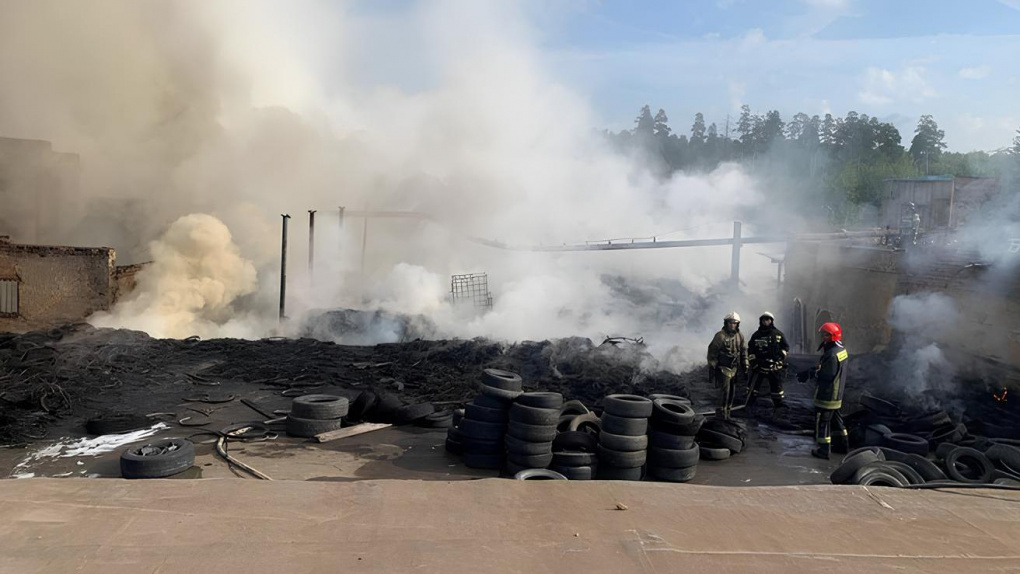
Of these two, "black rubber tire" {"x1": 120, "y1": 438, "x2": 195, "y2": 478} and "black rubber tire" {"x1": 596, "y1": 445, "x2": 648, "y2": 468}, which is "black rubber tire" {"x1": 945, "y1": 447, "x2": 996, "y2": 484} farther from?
"black rubber tire" {"x1": 120, "y1": 438, "x2": 195, "y2": 478}

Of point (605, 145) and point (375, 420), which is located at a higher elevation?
point (605, 145)

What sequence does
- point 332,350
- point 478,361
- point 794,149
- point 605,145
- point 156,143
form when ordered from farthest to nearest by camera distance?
point 794,149 → point 605,145 → point 156,143 → point 332,350 → point 478,361

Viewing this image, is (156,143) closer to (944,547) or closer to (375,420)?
(375,420)

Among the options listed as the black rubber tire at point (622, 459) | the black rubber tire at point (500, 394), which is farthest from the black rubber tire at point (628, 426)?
the black rubber tire at point (500, 394)

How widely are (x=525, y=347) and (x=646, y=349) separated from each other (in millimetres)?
2667

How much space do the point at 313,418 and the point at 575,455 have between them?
11.8ft

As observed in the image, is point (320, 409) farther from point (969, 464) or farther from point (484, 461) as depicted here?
point (969, 464)

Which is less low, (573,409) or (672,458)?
(573,409)

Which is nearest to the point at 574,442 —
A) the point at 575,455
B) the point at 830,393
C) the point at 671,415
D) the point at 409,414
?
the point at 575,455

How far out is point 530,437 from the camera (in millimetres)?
7078

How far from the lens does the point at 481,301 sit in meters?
23.5

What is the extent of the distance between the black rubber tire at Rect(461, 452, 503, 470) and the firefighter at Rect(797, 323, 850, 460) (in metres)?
4.08

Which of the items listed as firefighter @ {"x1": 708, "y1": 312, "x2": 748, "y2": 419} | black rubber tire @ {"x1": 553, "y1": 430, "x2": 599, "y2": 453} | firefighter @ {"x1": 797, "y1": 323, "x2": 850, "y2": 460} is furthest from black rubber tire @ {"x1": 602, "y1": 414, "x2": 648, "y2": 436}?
firefighter @ {"x1": 708, "y1": 312, "x2": 748, "y2": 419}

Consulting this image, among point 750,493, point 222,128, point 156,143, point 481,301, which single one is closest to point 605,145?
point 481,301
